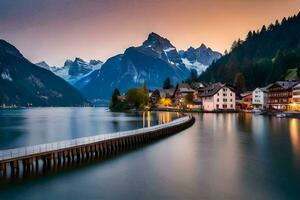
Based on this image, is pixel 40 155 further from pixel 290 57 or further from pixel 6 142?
pixel 290 57

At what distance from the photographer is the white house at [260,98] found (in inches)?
5930

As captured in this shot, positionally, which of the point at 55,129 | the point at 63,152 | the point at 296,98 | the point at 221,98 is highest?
the point at 221,98

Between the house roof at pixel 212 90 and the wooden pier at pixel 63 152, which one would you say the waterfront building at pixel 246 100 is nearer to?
the house roof at pixel 212 90

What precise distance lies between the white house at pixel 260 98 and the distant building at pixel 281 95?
2569mm

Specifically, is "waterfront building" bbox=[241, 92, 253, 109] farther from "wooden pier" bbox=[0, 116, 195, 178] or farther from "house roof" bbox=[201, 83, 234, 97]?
"wooden pier" bbox=[0, 116, 195, 178]

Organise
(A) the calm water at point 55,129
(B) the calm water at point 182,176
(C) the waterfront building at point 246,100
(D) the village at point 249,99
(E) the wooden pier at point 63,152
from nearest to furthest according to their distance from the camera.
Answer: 1. (B) the calm water at point 182,176
2. (E) the wooden pier at point 63,152
3. (A) the calm water at point 55,129
4. (D) the village at point 249,99
5. (C) the waterfront building at point 246,100

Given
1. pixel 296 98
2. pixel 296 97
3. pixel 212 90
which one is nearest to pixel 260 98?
pixel 212 90

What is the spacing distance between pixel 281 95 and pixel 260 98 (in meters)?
13.6

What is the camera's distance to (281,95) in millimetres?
139375

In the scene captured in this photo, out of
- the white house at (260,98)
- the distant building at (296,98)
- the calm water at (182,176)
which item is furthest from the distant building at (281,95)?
the calm water at (182,176)

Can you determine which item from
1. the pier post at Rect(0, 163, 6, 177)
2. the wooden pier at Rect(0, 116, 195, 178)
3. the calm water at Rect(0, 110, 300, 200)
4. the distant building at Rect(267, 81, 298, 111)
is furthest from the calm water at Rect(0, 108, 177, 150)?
the distant building at Rect(267, 81, 298, 111)

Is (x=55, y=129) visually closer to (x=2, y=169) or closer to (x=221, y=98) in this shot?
(x=2, y=169)

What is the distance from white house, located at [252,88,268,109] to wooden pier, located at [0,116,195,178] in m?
101

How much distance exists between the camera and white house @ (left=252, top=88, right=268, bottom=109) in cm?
15062
